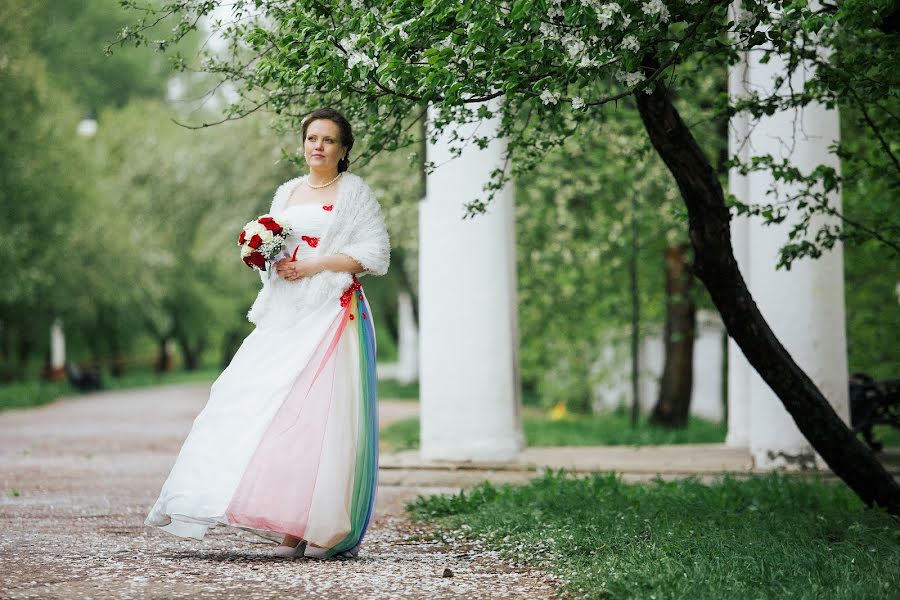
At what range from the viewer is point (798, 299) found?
1048cm

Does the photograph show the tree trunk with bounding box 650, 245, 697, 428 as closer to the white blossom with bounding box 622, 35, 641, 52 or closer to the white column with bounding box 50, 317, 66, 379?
the white blossom with bounding box 622, 35, 641, 52

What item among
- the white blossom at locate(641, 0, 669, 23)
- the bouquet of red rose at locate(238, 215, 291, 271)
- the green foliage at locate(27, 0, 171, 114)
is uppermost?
the green foliage at locate(27, 0, 171, 114)

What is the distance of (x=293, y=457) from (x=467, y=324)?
5.54 m

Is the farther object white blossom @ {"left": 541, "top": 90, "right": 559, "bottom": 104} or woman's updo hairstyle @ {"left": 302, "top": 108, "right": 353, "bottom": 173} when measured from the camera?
woman's updo hairstyle @ {"left": 302, "top": 108, "right": 353, "bottom": 173}

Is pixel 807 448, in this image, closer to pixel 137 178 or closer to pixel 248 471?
pixel 248 471

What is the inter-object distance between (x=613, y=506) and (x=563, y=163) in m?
10.0

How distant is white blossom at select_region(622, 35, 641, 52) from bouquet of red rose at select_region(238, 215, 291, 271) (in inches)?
74.1

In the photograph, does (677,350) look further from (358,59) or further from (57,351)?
(57,351)

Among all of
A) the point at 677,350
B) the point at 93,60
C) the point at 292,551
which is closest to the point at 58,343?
the point at 93,60

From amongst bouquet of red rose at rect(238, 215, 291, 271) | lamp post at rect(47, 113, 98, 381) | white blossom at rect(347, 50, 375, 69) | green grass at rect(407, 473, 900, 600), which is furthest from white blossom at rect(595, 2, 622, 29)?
lamp post at rect(47, 113, 98, 381)

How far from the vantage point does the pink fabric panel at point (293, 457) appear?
5.92 m

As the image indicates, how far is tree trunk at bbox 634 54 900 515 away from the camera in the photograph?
662 cm

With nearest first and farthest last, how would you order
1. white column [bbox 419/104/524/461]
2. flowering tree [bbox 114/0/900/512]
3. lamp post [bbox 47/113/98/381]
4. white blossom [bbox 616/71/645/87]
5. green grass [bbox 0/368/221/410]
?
flowering tree [bbox 114/0/900/512], white blossom [bbox 616/71/645/87], white column [bbox 419/104/524/461], green grass [bbox 0/368/221/410], lamp post [bbox 47/113/98/381]

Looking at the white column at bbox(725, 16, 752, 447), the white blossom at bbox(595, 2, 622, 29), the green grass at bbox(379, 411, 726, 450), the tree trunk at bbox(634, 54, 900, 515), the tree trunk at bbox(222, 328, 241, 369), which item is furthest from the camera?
the tree trunk at bbox(222, 328, 241, 369)
